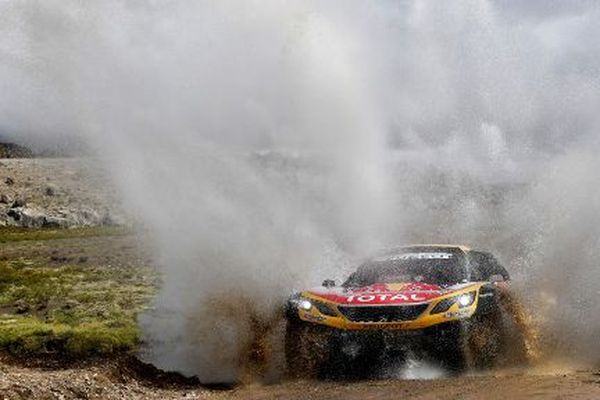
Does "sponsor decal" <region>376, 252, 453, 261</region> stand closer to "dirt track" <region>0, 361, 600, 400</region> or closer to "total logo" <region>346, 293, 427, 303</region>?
"total logo" <region>346, 293, 427, 303</region>

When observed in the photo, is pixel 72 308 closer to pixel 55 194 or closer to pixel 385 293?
pixel 385 293

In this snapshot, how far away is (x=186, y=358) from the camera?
15078 millimetres

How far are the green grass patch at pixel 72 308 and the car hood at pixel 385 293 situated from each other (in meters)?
7.73

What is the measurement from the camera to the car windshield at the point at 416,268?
13773 millimetres

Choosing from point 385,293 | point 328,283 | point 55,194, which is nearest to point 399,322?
point 385,293

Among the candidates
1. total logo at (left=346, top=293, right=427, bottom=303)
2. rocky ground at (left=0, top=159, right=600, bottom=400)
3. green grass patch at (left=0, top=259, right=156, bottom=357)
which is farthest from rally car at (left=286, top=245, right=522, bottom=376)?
green grass patch at (left=0, top=259, right=156, bottom=357)

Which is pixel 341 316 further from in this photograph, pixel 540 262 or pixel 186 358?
pixel 540 262

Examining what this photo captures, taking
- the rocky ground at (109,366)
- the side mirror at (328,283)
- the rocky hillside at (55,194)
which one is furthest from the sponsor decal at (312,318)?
the rocky hillside at (55,194)

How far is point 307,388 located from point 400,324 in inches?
68.3

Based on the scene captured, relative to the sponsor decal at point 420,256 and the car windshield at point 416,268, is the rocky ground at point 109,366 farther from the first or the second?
the sponsor decal at point 420,256

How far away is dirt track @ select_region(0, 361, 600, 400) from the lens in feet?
33.9

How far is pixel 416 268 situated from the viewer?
46.6 ft

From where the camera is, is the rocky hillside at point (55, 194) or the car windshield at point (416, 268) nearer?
the car windshield at point (416, 268)

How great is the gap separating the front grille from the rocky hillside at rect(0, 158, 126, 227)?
4236 inches
